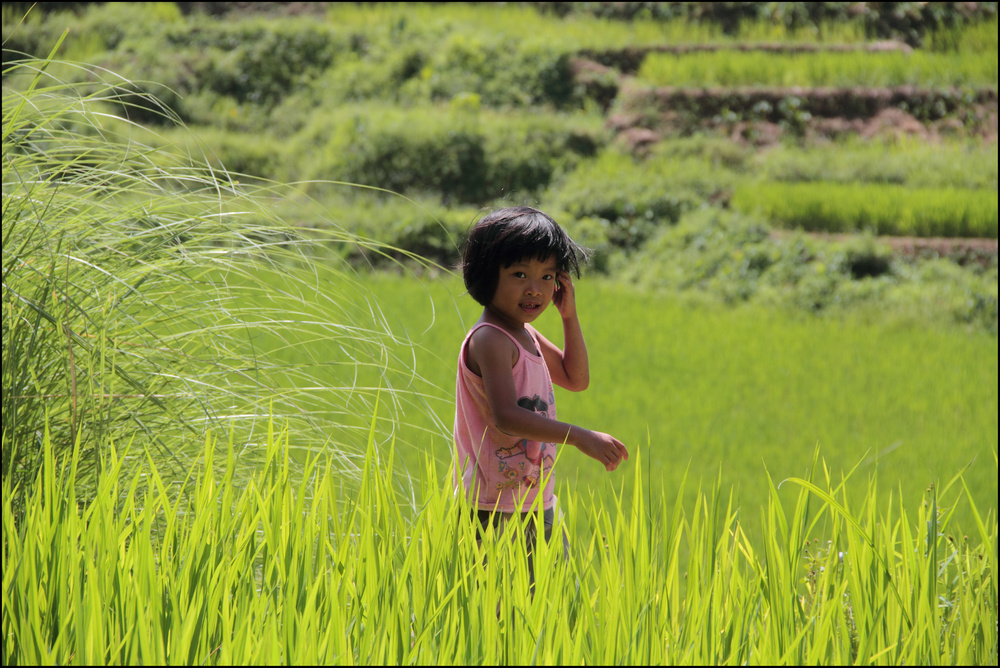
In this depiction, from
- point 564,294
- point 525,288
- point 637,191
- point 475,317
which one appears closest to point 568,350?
point 564,294

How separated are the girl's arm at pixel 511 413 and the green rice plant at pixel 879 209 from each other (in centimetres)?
768

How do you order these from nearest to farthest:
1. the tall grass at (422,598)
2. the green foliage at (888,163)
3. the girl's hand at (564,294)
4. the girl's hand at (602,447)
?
the tall grass at (422,598) < the girl's hand at (602,447) < the girl's hand at (564,294) < the green foliage at (888,163)

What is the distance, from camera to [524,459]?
1927mm

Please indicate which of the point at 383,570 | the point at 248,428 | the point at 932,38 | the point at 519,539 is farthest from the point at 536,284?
the point at 932,38

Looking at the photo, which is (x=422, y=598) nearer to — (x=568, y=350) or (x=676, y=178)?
(x=568, y=350)

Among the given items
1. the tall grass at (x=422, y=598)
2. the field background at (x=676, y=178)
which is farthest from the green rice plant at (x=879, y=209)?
the tall grass at (x=422, y=598)

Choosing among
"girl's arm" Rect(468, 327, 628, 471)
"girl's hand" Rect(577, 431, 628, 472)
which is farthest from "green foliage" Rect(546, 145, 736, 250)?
"girl's hand" Rect(577, 431, 628, 472)

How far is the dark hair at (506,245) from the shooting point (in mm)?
1852

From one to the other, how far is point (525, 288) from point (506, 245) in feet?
0.35

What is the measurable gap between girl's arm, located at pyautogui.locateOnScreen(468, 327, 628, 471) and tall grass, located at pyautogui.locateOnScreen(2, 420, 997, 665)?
0.12 meters

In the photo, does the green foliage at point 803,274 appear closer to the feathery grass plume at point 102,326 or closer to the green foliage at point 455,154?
the green foliage at point 455,154

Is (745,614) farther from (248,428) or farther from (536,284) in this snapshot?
(248,428)

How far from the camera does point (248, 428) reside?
2252 mm

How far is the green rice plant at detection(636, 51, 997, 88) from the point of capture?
11.1 meters
